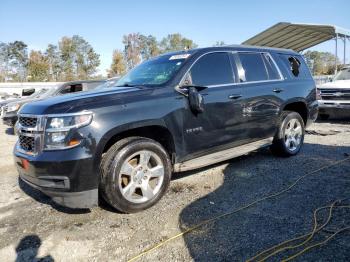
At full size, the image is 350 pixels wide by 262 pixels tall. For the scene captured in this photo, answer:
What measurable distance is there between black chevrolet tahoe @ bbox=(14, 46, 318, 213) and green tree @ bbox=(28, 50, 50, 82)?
56624mm

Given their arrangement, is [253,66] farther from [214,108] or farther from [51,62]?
[51,62]

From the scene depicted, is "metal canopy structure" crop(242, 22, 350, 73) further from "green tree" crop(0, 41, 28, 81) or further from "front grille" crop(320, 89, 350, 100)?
"green tree" crop(0, 41, 28, 81)

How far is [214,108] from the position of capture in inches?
176

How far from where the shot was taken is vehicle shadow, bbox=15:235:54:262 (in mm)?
2904

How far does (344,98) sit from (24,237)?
940cm

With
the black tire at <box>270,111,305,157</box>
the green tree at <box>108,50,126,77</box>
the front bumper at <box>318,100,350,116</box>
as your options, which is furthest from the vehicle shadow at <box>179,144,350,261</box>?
the green tree at <box>108,50,126,77</box>

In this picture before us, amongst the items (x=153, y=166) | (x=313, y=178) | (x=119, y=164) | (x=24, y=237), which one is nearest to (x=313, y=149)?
(x=313, y=178)

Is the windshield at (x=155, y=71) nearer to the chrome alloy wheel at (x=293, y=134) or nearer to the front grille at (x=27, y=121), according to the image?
the front grille at (x=27, y=121)

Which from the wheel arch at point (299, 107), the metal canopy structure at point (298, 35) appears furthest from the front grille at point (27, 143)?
the metal canopy structure at point (298, 35)

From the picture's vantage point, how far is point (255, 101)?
509 centimetres

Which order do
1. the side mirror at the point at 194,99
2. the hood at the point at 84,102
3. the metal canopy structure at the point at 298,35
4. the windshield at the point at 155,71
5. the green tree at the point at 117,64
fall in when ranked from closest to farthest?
the hood at the point at 84,102, the side mirror at the point at 194,99, the windshield at the point at 155,71, the metal canopy structure at the point at 298,35, the green tree at the point at 117,64

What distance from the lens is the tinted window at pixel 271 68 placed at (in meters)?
5.56

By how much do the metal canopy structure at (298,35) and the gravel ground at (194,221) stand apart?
12.5 m

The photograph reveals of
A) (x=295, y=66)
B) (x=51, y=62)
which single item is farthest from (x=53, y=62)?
(x=295, y=66)
